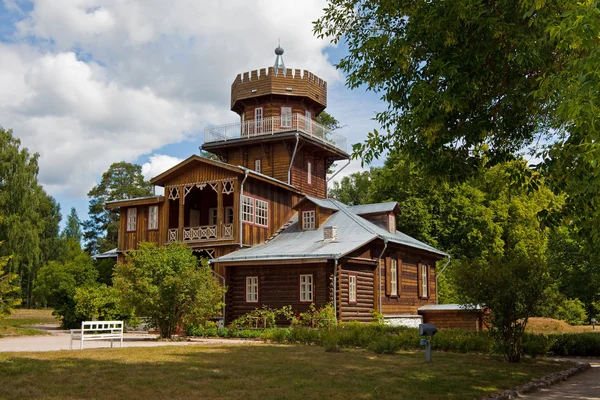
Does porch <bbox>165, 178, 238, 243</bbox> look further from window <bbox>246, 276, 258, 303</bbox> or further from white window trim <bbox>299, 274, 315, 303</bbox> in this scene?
white window trim <bbox>299, 274, 315, 303</bbox>

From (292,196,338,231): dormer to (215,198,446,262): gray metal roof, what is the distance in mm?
240

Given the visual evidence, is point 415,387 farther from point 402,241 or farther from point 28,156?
point 28,156

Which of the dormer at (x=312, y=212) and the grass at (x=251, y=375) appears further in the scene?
the dormer at (x=312, y=212)

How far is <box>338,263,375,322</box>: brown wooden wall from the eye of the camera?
83.0 ft

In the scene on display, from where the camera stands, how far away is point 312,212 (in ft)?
98.9

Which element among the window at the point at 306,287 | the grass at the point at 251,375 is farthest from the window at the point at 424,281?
the grass at the point at 251,375

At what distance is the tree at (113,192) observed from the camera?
6188 cm

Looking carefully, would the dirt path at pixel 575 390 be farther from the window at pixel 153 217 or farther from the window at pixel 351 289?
the window at pixel 153 217

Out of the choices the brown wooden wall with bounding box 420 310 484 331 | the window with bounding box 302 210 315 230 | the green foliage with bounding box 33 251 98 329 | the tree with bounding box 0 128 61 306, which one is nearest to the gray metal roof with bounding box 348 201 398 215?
the window with bounding box 302 210 315 230

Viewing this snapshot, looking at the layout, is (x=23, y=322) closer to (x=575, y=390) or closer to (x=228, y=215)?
(x=228, y=215)

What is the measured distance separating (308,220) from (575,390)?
1988 centimetres

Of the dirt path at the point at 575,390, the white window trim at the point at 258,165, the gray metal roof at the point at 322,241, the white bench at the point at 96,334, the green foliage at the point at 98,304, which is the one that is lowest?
the dirt path at the point at 575,390

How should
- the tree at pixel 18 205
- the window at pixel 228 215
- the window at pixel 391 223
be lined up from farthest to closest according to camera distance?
the tree at pixel 18 205, the window at pixel 228 215, the window at pixel 391 223

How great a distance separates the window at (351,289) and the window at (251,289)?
4.30 metres
